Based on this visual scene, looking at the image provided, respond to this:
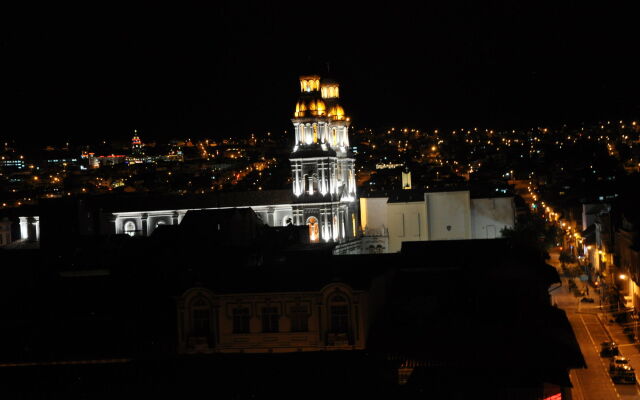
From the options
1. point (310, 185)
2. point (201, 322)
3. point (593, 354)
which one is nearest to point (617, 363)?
point (593, 354)

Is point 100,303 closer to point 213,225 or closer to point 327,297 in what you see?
point 327,297

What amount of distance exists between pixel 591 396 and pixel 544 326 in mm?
6758

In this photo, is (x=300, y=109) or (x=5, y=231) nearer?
(x=300, y=109)

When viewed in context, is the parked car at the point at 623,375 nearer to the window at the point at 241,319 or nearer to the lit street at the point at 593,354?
the lit street at the point at 593,354

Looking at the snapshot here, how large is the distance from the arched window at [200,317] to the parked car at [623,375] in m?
15.4

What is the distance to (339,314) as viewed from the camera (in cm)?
2809

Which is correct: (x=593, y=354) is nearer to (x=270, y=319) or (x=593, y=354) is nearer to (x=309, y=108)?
(x=270, y=319)

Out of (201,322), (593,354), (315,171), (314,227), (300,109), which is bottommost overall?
(593,354)

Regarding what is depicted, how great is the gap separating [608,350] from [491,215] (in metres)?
47.5

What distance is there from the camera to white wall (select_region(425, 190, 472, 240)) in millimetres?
86625

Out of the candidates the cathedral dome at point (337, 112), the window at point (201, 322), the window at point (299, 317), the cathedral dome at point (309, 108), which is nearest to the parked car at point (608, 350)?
the window at point (299, 317)

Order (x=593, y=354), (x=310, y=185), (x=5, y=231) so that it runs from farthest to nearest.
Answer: (x=5, y=231) → (x=310, y=185) → (x=593, y=354)

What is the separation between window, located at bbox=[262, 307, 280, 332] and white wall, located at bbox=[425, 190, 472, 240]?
59.1 meters

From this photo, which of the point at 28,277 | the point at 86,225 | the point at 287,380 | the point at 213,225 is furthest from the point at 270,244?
the point at 287,380
